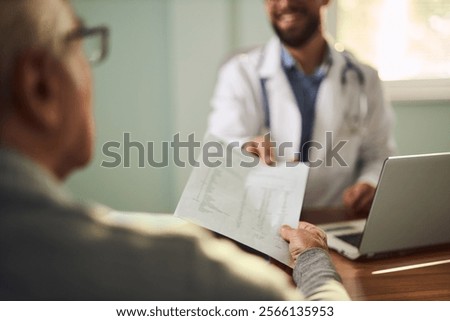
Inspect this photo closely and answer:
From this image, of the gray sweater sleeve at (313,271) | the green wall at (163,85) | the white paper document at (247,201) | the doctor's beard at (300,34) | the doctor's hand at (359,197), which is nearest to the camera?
the gray sweater sleeve at (313,271)

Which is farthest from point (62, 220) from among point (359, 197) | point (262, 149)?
point (359, 197)

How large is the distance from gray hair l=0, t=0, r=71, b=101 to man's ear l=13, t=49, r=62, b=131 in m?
0.01

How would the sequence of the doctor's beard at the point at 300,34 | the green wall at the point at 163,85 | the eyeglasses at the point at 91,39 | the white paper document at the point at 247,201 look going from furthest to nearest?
the doctor's beard at the point at 300,34, the green wall at the point at 163,85, the white paper document at the point at 247,201, the eyeglasses at the point at 91,39

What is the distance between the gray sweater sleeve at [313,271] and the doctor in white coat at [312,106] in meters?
0.40

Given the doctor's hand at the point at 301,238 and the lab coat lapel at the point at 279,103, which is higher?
the lab coat lapel at the point at 279,103

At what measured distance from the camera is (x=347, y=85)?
1.53 m

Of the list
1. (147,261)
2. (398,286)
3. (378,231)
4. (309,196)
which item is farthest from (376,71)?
(147,261)

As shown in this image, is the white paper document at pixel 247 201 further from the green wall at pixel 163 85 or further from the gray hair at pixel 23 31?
the gray hair at pixel 23 31

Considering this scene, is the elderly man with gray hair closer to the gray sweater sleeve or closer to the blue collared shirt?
the gray sweater sleeve

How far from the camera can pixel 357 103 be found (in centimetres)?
154

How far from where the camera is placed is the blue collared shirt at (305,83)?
4.85 feet

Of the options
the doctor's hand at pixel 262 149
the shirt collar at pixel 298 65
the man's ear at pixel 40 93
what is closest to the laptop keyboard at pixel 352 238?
the doctor's hand at pixel 262 149

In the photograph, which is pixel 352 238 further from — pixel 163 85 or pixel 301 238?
pixel 163 85
